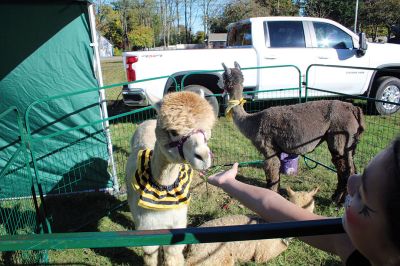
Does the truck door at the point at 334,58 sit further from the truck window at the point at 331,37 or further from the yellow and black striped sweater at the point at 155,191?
the yellow and black striped sweater at the point at 155,191

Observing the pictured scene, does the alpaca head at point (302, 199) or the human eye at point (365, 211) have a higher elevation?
the human eye at point (365, 211)

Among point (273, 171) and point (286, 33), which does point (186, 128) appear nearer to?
point (273, 171)

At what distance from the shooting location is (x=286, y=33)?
7.98m

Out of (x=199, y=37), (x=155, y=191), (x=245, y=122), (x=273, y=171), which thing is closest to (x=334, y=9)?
(x=199, y=37)

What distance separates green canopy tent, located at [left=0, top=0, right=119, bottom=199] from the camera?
411 centimetres

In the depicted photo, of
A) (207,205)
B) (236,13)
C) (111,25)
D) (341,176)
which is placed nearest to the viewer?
(341,176)

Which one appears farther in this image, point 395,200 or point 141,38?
point 141,38

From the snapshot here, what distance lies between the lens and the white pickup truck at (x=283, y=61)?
738 centimetres

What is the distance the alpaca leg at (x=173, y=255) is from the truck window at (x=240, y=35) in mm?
6139

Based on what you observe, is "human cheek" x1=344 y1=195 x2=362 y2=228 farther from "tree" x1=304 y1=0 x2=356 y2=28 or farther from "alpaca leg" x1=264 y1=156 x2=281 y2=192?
"tree" x1=304 y1=0 x2=356 y2=28

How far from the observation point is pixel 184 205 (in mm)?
2797

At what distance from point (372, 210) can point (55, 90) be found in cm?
441

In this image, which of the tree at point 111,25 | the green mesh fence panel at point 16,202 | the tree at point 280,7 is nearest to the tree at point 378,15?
the tree at point 280,7

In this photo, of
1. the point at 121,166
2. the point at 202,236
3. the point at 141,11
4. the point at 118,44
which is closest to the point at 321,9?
the point at 141,11
